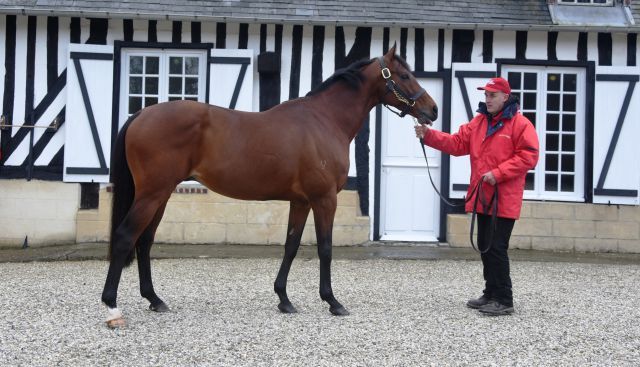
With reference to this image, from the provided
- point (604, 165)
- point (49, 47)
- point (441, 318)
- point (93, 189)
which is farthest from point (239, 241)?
point (604, 165)

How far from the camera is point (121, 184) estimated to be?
405 centimetres

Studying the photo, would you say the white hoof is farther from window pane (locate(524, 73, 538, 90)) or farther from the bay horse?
window pane (locate(524, 73, 538, 90))

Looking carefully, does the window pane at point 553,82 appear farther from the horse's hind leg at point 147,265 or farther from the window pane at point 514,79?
the horse's hind leg at point 147,265

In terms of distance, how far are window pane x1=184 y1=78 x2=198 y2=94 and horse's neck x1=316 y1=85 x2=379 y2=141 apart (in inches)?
138

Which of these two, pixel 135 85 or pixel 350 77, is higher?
pixel 135 85

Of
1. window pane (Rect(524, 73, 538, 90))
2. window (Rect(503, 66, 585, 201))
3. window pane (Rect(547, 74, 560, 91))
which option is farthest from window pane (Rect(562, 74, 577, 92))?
window pane (Rect(524, 73, 538, 90))

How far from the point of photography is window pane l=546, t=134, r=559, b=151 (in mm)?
7762

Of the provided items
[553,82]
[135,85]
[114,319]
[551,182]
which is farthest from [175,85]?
[551,182]

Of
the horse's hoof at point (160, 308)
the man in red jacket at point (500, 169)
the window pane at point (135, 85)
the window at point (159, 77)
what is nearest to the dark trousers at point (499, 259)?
the man in red jacket at point (500, 169)

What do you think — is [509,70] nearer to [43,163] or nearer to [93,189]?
[93,189]

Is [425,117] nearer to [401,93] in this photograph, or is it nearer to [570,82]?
[401,93]

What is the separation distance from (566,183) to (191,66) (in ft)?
16.0

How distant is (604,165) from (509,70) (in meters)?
1.63

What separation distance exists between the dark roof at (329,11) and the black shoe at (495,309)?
13.3 feet
